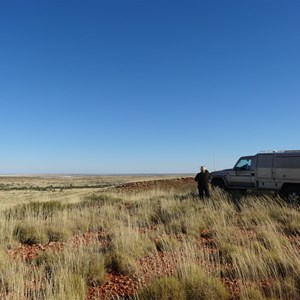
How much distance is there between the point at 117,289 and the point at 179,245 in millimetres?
2403

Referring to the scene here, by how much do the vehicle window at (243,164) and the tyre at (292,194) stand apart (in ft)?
8.44

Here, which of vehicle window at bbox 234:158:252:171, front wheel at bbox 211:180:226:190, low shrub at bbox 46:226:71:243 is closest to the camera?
low shrub at bbox 46:226:71:243

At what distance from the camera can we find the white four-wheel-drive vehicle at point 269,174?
16.1m

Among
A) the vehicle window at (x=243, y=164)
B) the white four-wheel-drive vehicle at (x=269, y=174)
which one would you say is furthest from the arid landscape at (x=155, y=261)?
the vehicle window at (x=243, y=164)

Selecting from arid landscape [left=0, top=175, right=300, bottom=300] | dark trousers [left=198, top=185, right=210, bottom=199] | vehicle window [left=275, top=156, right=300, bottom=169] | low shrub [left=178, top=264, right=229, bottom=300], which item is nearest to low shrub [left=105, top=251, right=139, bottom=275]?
arid landscape [left=0, top=175, right=300, bottom=300]

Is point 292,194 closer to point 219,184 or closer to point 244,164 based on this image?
point 244,164

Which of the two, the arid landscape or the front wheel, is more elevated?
the front wheel

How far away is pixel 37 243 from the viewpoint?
939 centimetres

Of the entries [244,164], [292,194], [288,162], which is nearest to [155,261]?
[292,194]

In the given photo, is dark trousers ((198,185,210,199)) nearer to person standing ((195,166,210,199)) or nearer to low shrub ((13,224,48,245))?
person standing ((195,166,210,199))

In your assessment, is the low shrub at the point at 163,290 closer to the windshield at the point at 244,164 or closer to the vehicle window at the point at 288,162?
the vehicle window at the point at 288,162

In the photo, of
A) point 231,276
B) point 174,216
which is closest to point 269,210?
point 174,216

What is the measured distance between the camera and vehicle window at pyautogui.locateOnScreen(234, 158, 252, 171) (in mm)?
18609

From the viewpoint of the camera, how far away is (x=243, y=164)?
1897 centimetres
